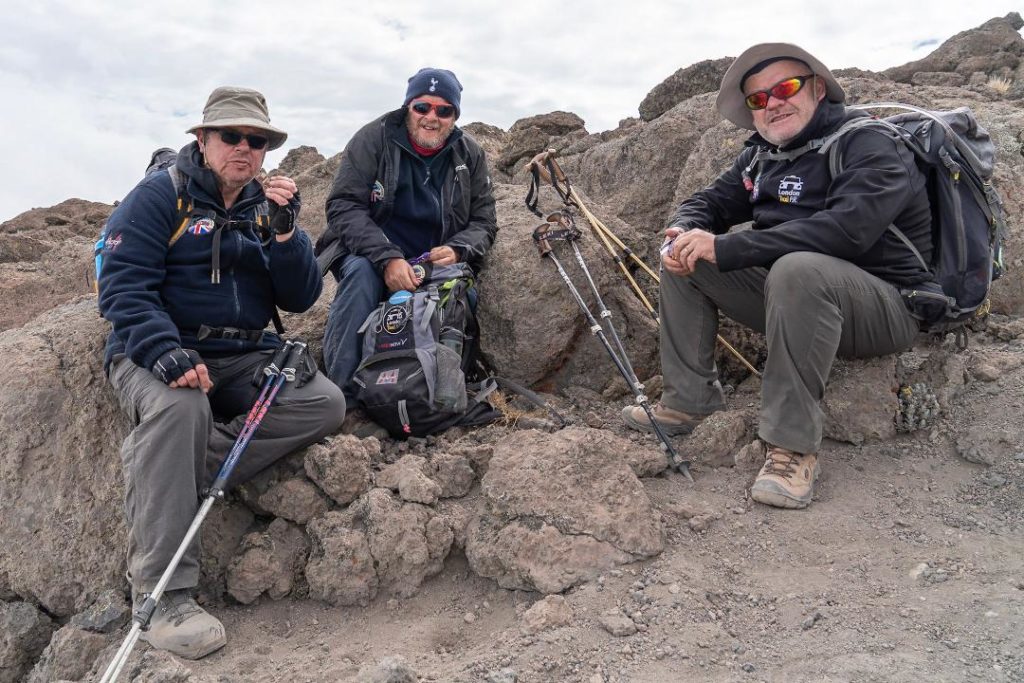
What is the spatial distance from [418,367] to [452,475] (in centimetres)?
110

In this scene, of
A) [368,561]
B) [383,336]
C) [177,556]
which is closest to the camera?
[177,556]

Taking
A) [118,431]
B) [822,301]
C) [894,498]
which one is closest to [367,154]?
[118,431]

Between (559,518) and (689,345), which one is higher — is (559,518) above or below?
below

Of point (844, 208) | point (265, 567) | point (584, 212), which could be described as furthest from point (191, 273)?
point (844, 208)

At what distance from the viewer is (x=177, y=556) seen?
13.8 ft

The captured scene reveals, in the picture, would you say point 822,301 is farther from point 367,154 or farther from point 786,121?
point 367,154

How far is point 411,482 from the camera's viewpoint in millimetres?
5090

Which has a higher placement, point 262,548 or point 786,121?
point 786,121

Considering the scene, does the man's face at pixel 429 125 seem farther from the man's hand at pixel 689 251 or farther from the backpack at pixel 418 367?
the man's hand at pixel 689 251

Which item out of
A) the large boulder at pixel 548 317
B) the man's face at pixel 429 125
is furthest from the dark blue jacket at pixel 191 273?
the large boulder at pixel 548 317

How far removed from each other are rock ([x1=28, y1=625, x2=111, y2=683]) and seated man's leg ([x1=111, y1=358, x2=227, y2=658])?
0.48 m

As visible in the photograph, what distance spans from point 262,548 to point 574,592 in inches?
78.6

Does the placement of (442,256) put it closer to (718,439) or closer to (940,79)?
(718,439)

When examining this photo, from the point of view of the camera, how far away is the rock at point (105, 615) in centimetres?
462
